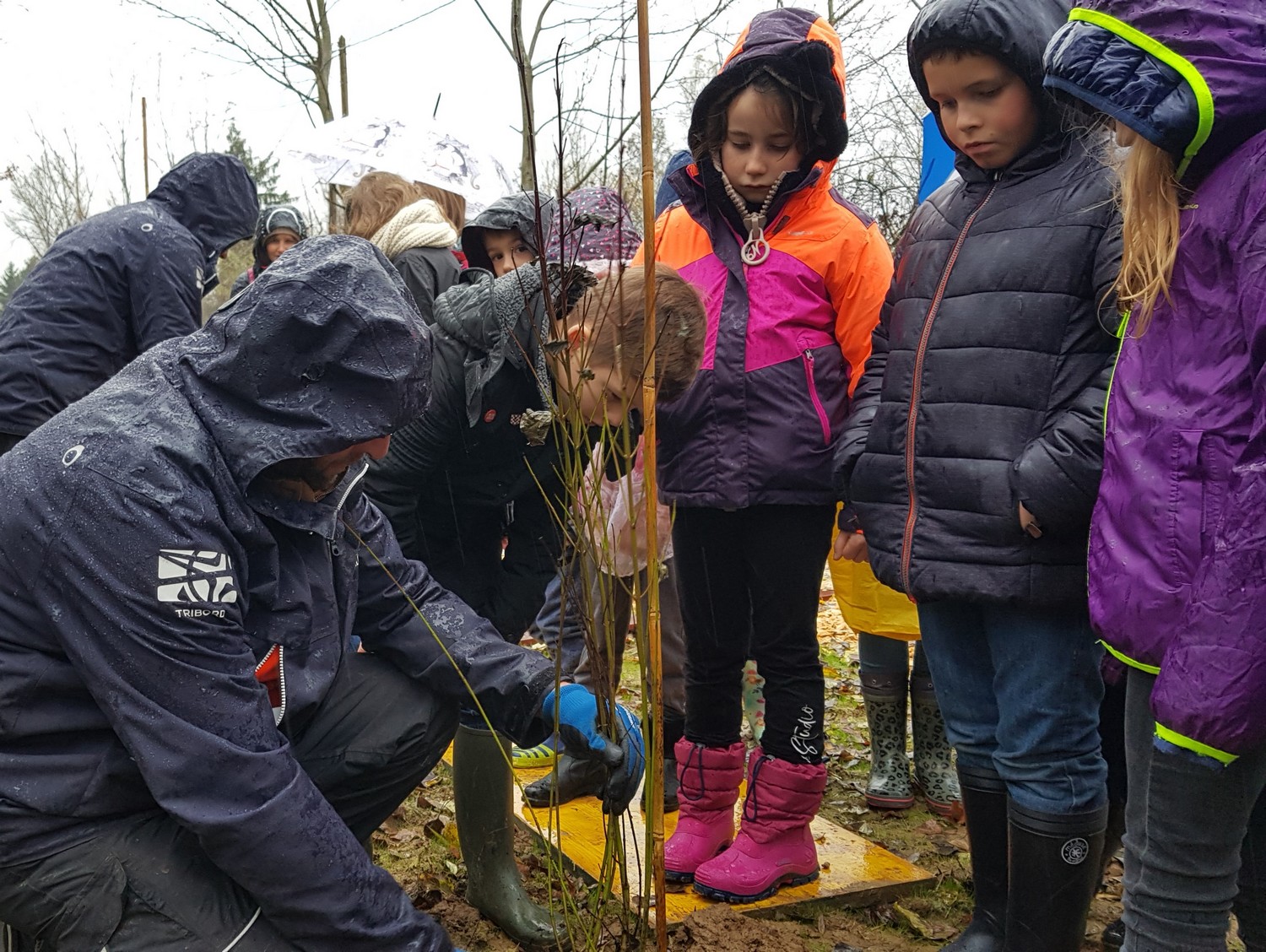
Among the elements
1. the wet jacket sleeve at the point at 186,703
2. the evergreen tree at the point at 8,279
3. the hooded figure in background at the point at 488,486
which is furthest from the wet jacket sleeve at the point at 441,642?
the evergreen tree at the point at 8,279

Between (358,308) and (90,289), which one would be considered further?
(90,289)

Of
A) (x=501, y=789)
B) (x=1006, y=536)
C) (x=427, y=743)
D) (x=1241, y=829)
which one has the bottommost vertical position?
(x=501, y=789)

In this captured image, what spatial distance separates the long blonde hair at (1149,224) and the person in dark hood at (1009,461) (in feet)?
0.74

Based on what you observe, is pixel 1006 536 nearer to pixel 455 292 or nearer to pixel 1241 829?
→ pixel 1241 829

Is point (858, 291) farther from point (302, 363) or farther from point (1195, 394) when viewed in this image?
point (302, 363)

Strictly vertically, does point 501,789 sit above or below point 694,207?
below

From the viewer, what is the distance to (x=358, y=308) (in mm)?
1850

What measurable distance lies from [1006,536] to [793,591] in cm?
70

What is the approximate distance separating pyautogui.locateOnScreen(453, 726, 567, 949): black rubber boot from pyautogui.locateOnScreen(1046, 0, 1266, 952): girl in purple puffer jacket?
4.67 feet

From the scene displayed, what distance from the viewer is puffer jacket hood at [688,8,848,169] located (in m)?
2.74

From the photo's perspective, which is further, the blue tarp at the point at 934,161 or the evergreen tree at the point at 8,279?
the evergreen tree at the point at 8,279

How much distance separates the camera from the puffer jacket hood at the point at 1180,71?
1.63m

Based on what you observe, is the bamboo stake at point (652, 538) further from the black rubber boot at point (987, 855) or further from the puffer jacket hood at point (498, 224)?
the puffer jacket hood at point (498, 224)

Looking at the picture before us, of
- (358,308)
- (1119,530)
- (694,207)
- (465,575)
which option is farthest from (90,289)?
(1119,530)
